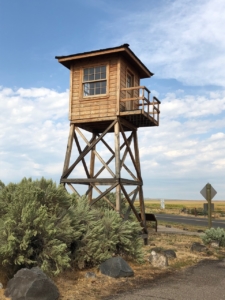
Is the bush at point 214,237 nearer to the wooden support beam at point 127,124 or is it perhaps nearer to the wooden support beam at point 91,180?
the wooden support beam at point 91,180

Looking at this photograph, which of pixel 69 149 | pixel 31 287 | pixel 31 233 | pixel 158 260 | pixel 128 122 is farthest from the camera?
pixel 128 122

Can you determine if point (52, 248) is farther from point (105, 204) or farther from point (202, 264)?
point (105, 204)

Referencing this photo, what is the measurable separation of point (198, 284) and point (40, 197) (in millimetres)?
4797

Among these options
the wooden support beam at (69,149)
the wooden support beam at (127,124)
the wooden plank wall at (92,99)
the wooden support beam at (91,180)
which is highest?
the wooden plank wall at (92,99)

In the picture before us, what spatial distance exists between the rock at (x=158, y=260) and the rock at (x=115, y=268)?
1.70 meters

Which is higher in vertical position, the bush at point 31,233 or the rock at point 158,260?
the bush at point 31,233

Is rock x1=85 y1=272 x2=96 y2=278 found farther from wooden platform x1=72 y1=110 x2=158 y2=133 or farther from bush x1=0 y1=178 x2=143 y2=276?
wooden platform x1=72 y1=110 x2=158 y2=133

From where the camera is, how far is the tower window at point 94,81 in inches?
629

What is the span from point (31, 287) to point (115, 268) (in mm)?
3013

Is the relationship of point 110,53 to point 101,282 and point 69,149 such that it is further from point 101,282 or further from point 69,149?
point 101,282

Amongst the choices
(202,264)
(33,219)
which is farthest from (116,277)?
(202,264)

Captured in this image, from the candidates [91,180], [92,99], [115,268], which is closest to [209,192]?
[91,180]

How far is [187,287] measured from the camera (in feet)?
27.9

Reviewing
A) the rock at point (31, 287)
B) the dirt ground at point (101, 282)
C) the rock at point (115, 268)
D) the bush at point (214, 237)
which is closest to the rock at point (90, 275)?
the dirt ground at point (101, 282)
